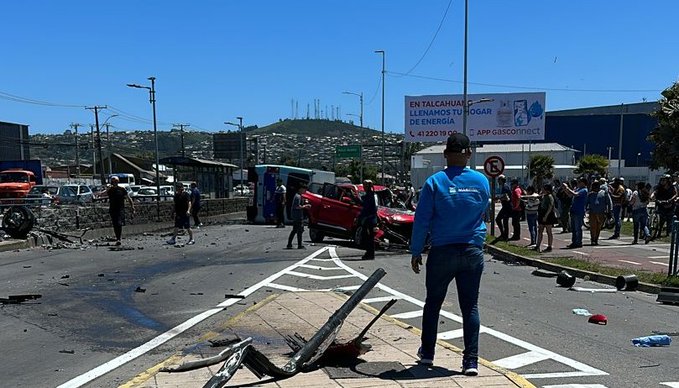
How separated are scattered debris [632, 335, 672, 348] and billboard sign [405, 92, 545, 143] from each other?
3555cm

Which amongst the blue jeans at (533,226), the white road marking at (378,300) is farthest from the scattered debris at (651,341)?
the blue jeans at (533,226)

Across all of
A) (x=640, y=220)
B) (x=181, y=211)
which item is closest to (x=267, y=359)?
(x=181, y=211)

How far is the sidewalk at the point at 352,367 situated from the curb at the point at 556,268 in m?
5.72

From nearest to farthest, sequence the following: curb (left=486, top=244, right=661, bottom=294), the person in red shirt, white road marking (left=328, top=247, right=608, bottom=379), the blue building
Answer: white road marking (left=328, top=247, right=608, bottom=379) < curb (left=486, top=244, right=661, bottom=294) < the person in red shirt < the blue building

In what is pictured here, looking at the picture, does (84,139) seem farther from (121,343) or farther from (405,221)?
(121,343)

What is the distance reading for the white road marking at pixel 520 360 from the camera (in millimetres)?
6199

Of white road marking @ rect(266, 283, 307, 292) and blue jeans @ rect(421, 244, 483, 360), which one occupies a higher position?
blue jeans @ rect(421, 244, 483, 360)

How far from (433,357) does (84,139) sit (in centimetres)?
15390

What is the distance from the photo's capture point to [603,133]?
407 ft

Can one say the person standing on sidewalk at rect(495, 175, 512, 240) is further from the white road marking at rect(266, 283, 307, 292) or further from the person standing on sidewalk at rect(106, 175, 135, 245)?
the person standing on sidewalk at rect(106, 175, 135, 245)

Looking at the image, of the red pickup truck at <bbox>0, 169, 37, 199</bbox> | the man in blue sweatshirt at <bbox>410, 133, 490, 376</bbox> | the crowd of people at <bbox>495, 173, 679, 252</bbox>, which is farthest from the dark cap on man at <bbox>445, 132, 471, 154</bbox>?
the red pickup truck at <bbox>0, 169, 37, 199</bbox>

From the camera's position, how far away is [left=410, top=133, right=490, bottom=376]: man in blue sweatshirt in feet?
17.9

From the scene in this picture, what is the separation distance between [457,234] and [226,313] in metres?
4.74

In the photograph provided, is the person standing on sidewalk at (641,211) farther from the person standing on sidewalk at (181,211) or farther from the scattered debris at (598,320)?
the person standing on sidewalk at (181,211)
